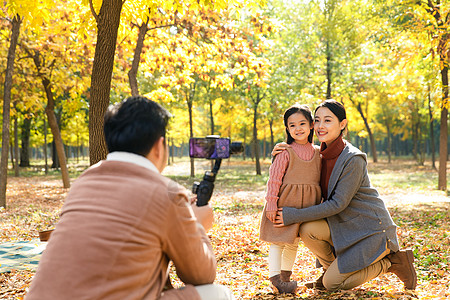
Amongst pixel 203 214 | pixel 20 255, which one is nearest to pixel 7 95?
pixel 20 255

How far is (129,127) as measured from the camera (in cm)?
193

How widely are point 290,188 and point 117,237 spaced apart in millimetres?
2285

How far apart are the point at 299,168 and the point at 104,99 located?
265 cm

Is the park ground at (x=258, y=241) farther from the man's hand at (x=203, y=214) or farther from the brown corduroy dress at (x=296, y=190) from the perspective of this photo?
the man's hand at (x=203, y=214)

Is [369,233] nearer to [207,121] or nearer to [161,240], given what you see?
[161,240]

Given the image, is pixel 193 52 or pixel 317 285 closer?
pixel 317 285

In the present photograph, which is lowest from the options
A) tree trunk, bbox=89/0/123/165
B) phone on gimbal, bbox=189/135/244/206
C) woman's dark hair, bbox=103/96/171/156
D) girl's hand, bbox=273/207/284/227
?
girl's hand, bbox=273/207/284/227

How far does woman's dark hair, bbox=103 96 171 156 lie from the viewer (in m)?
1.93

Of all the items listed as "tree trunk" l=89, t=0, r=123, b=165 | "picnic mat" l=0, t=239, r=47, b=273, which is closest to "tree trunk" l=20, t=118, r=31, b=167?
"picnic mat" l=0, t=239, r=47, b=273

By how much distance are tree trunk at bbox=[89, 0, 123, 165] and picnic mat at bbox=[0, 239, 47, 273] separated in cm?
159

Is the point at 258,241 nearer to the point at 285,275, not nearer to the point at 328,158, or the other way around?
the point at 285,275

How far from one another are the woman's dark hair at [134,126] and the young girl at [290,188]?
2.00m

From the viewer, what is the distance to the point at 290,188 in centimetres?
374

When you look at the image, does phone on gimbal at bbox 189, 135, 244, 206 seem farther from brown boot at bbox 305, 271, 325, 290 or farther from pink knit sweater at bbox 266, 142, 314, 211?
brown boot at bbox 305, 271, 325, 290
